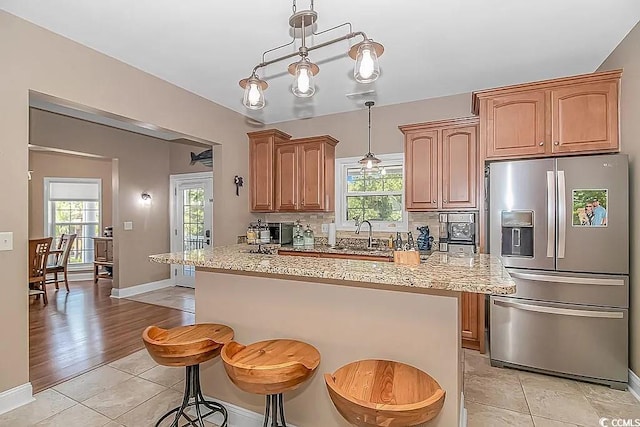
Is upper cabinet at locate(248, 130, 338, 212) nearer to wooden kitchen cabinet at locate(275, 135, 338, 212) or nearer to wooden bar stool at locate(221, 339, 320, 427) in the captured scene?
wooden kitchen cabinet at locate(275, 135, 338, 212)

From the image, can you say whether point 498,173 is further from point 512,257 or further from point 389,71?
point 389,71

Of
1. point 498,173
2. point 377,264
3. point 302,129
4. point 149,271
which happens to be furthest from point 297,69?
point 149,271

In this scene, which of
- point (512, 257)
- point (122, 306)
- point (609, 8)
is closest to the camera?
point (609, 8)

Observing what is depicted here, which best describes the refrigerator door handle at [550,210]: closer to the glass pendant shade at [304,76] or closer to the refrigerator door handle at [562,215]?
the refrigerator door handle at [562,215]

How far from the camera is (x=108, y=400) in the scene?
249 centimetres

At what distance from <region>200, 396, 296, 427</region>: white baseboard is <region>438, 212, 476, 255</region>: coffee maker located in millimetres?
2601

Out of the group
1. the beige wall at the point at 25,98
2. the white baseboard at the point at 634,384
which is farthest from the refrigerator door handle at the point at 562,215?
the beige wall at the point at 25,98

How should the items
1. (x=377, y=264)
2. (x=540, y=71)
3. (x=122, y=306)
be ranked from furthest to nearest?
1. (x=122, y=306)
2. (x=540, y=71)
3. (x=377, y=264)

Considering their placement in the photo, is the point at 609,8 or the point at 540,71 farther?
the point at 540,71

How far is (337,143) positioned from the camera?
4695 millimetres

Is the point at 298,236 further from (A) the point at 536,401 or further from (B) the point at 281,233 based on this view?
(A) the point at 536,401

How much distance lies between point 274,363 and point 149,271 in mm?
5337

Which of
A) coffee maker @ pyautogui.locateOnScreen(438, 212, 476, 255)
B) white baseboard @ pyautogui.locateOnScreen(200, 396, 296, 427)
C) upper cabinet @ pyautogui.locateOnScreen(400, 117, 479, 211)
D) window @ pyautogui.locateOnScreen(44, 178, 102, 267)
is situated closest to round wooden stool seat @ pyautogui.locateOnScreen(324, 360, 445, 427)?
white baseboard @ pyautogui.locateOnScreen(200, 396, 296, 427)

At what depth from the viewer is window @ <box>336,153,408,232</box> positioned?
4375 mm
